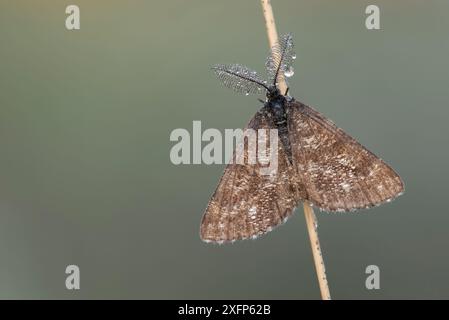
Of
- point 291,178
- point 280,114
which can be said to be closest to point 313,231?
point 291,178

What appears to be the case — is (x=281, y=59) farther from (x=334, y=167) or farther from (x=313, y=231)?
(x=313, y=231)

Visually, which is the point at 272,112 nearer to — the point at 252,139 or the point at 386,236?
the point at 252,139

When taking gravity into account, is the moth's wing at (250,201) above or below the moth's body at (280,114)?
below

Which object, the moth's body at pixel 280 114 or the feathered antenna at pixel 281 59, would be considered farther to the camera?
the moth's body at pixel 280 114

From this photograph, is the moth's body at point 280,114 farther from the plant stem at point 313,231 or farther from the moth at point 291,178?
the plant stem at point 313,231

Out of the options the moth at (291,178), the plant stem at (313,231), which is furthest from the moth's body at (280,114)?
the plant stem at (313,231)

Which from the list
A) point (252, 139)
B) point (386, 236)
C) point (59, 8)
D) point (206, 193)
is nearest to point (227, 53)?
point (206, 193)
